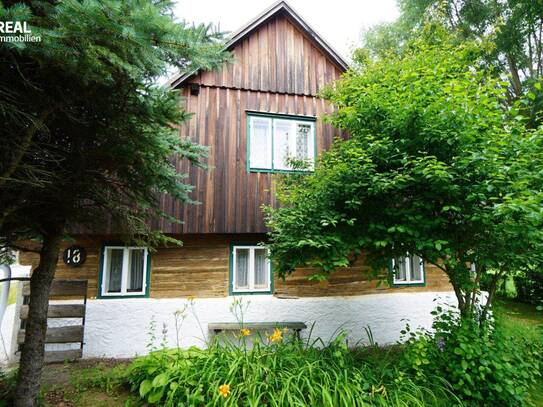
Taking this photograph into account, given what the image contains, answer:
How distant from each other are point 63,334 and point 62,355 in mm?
396

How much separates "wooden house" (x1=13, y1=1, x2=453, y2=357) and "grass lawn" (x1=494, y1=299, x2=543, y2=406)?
1.66 m

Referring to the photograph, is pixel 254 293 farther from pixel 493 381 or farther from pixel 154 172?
pixel 493 381

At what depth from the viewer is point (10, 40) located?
6.93ft

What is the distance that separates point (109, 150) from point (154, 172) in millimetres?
690

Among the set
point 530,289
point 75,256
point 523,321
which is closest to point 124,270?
point 75,256

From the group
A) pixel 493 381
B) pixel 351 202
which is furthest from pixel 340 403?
pixel 351 202

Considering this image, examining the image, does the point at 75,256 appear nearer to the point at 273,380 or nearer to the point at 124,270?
the point at 124,270

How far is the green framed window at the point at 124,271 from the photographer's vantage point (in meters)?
6.43

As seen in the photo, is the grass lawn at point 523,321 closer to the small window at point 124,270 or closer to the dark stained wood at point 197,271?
the dark stained wood at point 197,271

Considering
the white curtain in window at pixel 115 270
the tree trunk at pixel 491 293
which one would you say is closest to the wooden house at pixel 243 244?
the white curtain in window at pixel 115 270

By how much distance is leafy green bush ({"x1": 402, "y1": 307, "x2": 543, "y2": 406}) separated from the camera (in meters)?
3.65

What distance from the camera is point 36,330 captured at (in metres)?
3.64

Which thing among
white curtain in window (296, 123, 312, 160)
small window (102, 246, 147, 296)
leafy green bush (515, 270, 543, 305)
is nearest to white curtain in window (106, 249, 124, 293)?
small window (102, 246, 147, 296)

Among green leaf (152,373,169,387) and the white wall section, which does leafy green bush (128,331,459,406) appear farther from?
the white wall section
